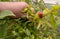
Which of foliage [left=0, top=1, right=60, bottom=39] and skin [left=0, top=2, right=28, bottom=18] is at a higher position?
skin [left=0, top=2, right=28, bottom=18]

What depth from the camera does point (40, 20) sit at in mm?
414

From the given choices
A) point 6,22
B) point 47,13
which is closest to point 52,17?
point 47,13

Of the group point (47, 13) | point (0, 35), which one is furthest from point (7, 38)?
point (47, 13)

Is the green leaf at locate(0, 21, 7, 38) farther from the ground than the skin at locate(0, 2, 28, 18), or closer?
closer

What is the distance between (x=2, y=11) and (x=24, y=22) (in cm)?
9

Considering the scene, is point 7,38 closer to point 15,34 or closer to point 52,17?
point 15,34

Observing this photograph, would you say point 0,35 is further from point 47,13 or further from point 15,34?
point 47,13

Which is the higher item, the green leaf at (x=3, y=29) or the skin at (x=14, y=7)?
the skin at (x=14, y=7)

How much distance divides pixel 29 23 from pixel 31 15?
4 centimetres

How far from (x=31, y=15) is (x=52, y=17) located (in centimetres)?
6

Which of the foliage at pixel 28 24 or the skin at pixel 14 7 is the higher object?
the skin at pixel 14 7

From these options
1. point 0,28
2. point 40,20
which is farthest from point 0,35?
point 40,20

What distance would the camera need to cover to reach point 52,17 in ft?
1.36

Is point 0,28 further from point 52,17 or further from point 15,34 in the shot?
point 52,17
